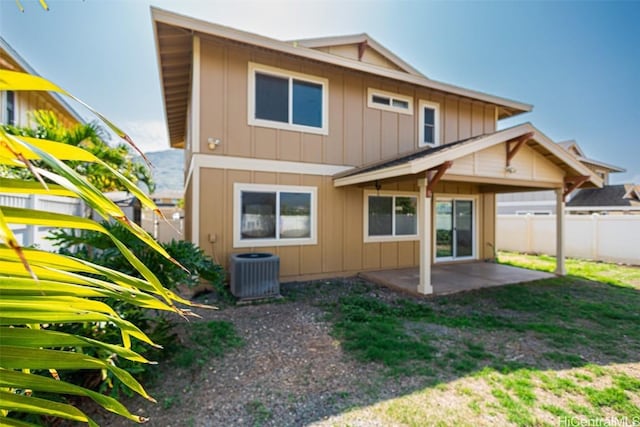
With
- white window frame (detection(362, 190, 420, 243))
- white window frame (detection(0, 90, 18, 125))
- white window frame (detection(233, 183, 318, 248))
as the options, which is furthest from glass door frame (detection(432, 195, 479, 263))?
white window frame (detection(0, 90, 18, 125))

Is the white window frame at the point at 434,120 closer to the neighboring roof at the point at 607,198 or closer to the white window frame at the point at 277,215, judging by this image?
the white window frame at the point at 277,215

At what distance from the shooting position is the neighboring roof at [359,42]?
764 centimetres

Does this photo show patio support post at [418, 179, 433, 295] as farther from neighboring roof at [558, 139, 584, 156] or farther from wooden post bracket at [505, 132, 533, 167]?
neighboring roof at [558, 139, 584, 156]

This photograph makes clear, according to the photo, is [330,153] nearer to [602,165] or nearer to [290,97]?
[290,97]

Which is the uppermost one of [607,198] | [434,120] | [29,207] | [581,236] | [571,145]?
[571,145]

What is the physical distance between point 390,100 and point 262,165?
4313 millimetres

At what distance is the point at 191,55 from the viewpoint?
6.96 metres

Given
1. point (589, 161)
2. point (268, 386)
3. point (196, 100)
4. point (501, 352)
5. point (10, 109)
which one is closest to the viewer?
point (268, 386)

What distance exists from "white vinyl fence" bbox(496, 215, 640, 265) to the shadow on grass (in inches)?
169

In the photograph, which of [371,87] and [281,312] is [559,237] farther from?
[281,312]

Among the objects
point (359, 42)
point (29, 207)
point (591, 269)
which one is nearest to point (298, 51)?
point (359, 42)

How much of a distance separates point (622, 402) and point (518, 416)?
1.12 meters

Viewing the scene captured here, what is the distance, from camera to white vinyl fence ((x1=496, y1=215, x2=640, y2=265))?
31.6 feet

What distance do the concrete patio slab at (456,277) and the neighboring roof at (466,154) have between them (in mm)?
2517
